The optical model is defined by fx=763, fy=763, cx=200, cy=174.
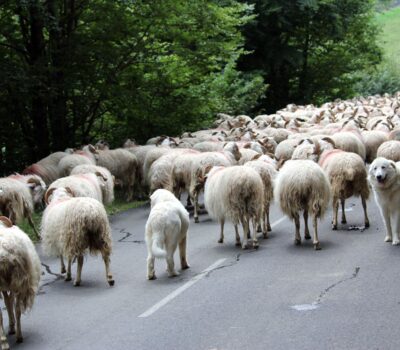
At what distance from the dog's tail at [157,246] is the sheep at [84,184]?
3.06 m

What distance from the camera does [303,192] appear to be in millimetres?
12180

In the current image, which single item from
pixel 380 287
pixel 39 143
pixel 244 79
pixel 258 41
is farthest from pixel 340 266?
pixel 258 41

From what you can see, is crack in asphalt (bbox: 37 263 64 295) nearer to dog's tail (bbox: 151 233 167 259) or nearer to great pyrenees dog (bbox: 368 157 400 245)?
dog's tail (bbox: 151 233 167 259)

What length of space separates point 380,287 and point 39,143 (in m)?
15.1

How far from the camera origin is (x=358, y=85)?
53.8 metres

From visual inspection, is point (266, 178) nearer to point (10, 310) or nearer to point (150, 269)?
point (150, 269)

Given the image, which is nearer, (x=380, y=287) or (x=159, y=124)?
(x=380, y=287)

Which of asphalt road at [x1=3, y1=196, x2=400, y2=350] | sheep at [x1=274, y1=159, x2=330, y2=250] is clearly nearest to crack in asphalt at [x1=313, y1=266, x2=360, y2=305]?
asphalt road at [x1=3, y1=196, x2=400, y2=350]

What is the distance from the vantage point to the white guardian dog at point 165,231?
10.3 meters

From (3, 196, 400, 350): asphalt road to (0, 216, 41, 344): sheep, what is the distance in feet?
1.27

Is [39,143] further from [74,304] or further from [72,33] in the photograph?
[74,304]

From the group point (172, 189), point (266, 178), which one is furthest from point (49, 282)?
point (172, 189)

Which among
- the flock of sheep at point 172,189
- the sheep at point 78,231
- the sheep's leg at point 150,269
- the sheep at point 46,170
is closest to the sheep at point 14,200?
the flock of sheep at point 172,189

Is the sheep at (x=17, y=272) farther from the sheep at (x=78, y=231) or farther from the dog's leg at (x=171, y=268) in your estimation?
the dog's leg at (x=171, y=268)
